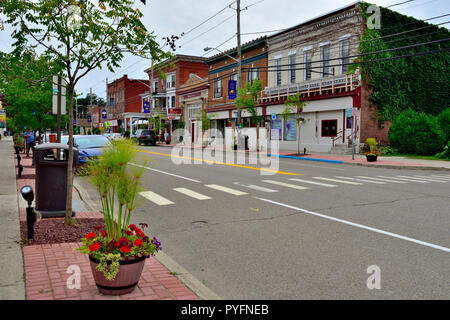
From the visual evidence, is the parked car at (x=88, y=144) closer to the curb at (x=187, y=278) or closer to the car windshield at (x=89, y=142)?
the car windshield at (x=89, y=142)

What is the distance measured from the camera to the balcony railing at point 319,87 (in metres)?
27.0

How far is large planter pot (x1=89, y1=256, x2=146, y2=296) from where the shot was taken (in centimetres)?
383

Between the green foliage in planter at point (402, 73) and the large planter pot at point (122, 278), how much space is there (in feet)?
85.6

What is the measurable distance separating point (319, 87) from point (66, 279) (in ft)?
89.9

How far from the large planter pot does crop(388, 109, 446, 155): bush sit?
25099 mm

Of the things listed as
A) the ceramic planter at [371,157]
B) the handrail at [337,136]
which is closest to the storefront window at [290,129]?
the handrail at [337,136]

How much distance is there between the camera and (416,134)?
2547 centimetres

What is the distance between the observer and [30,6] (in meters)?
6.31

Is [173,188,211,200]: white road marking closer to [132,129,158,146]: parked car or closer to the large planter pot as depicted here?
the large planter pot

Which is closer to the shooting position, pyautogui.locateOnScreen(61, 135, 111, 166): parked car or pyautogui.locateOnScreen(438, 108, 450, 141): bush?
pyautogui.locateOnScreen(61, 135, 111, 166): parked car

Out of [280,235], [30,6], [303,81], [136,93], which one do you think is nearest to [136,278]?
[280,235]

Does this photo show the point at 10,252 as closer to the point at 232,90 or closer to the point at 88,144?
the point at 88,144

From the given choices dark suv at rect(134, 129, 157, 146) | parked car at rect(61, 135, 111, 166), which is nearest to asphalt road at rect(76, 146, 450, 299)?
parked car at rect(61, 135, 111, 166)

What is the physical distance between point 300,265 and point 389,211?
13.5ft
